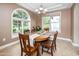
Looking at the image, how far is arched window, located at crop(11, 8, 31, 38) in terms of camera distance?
7.64 ft

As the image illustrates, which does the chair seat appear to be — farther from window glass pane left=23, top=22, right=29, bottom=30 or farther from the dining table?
window glass pane left=23, top=22, right=29, bottom=30

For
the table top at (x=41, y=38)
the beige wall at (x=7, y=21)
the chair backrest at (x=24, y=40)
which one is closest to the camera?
the chair backrest at (x=24, y=40)

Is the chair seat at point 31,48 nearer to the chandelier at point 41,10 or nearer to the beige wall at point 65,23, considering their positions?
the beige wall at point 65,23

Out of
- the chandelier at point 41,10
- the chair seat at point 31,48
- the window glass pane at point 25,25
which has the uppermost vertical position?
the chandelier at point 41,10

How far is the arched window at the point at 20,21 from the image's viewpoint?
7.64 ft

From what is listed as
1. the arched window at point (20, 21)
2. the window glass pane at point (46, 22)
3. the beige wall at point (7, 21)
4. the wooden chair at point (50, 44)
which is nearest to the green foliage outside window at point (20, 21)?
the arched window at point (20, 21)

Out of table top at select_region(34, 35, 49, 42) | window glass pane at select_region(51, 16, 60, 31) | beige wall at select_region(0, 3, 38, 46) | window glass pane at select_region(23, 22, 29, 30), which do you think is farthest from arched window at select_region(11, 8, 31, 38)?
window glass pane at select_region(51, 16, 60, 31)

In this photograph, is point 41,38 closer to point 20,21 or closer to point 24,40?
point 24,40

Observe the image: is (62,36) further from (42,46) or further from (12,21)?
(12,21)

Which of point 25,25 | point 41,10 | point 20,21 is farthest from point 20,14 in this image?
point 41,10

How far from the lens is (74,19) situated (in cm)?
232

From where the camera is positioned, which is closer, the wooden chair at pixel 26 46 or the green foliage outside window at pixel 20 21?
the wooden chair at pixel 26 46

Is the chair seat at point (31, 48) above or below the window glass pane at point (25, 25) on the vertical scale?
below

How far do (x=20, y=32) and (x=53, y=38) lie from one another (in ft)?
2.90
